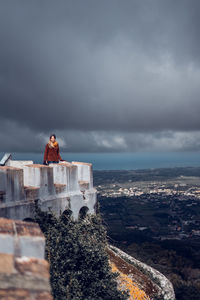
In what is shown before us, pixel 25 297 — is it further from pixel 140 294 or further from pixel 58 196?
pixel 140 294

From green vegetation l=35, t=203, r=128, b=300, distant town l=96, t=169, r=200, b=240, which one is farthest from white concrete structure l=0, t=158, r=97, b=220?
distant town l=96, t=169, r=200, b=240

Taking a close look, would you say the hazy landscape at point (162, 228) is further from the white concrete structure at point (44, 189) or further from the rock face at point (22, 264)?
the rock face at point (22, 264)

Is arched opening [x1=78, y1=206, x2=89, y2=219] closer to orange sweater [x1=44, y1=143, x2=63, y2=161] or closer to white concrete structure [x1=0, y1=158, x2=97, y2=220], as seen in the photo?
white concrete structure [x1=0, y1=158, x2=97, y2=220]

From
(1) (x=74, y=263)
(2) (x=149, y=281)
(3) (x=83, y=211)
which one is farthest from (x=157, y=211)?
(1) (x=74, y=263)

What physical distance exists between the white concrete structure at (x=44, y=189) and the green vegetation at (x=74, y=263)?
1.77ft

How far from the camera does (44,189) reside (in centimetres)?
995

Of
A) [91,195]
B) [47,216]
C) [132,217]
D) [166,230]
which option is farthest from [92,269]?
[132,217]

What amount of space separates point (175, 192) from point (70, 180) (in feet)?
400

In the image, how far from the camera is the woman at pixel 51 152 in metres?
12.0

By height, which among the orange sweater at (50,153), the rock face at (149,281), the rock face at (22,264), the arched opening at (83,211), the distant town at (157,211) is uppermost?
the orange sweater at (50,153)

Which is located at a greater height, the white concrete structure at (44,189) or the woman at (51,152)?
the woman at (51,152)

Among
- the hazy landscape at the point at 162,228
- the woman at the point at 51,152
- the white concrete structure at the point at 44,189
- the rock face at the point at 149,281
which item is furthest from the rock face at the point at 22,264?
the hazy landscape at the point at 162,228

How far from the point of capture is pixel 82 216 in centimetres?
1225

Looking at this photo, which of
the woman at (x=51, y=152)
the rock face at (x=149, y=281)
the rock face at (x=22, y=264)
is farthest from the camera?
the rock face at (x=149, y=281)
